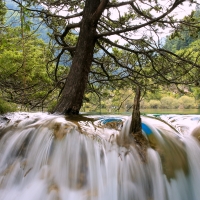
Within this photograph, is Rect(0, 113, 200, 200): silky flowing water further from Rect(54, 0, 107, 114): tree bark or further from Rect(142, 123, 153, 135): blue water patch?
Rect(54, 0, 107, 114): tree bark

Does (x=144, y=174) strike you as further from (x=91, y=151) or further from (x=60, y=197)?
(x=60, y=197)

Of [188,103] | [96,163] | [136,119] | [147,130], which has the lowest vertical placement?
[96,163]

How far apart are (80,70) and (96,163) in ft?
Answer: 7.22

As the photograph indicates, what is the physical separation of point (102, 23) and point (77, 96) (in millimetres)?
2675

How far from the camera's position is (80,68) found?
4.65 meters

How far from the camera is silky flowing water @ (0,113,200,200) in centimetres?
264

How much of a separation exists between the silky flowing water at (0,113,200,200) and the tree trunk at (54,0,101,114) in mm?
1004

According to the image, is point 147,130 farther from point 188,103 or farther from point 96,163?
point 188,103

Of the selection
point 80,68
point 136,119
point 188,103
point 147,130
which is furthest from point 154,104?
point 136,119

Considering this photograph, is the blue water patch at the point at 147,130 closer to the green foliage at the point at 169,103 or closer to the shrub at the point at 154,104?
the shrub at the point at 154,104

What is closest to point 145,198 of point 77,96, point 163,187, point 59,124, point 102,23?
point 163,187

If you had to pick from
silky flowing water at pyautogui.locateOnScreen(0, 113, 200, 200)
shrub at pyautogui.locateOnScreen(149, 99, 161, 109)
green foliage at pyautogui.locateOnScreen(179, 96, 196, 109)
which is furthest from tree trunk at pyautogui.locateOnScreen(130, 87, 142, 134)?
shrub at pyautogui.locateOnScreen(149, 99, 161, 109)

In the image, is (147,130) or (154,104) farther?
(154,104)

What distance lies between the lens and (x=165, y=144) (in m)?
3.16
